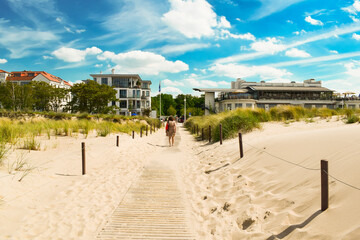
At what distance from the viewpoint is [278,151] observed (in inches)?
269

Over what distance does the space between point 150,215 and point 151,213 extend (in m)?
0.09

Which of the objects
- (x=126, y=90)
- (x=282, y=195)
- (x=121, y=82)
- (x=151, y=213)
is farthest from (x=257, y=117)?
(x=121, y=82)

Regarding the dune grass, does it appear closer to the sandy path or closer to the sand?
the sand

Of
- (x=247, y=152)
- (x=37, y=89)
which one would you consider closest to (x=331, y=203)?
(x=247, y=152)

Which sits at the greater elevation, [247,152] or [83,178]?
[247,152]

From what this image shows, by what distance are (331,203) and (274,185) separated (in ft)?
4.95

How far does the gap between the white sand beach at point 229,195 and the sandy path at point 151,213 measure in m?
0.16

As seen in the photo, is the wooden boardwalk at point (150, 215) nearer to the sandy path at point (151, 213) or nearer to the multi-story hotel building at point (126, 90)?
the sandy path at point (151, 213)

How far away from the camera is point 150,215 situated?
4586mm

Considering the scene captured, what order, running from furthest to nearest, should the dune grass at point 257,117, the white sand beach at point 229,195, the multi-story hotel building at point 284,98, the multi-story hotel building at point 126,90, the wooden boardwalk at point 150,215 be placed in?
the multi-story hotel building at point 126,90 < the multi-story hotel building at point 284,98 < the dune grass at point 257,117 < the wooden boardwalk at point 150,215 < the white sand beach at point 229,195

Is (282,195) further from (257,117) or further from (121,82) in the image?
(121,82)

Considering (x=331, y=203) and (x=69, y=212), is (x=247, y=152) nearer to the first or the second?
(x=331, y=203)

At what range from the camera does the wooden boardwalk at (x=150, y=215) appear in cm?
389

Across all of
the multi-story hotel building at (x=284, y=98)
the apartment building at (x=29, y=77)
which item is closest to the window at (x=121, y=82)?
the apartment building at (x=29, y=77)
